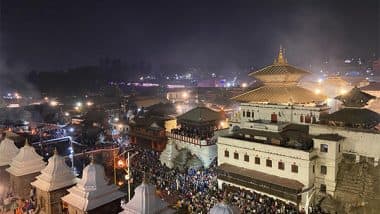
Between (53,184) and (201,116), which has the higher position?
(201,116)

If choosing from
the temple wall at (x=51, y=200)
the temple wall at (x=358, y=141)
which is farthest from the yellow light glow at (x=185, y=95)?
the temple wall at (x=51, y=200)

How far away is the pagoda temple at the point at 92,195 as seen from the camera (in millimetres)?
A: 12898

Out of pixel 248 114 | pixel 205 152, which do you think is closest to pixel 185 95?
pixel 248 114

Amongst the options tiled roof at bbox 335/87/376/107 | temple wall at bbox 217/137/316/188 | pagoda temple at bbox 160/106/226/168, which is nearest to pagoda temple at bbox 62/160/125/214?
temple wall at bbox 217/137/316/188

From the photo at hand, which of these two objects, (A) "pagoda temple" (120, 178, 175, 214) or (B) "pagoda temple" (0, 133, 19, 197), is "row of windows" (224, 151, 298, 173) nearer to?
(A) "pagoda temple" (120, 178, 175, 214)

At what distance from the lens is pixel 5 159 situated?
18.8 metres

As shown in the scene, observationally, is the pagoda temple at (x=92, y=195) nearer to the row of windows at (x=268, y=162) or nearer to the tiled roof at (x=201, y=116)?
the row of windows at (x=268, y=162)

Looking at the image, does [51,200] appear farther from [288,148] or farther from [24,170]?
[288,148]

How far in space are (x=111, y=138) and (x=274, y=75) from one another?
24.1m

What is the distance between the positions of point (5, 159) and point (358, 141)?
24.2 m

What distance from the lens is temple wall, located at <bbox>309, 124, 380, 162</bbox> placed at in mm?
23672

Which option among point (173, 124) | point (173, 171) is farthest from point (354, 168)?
point (173, 124)

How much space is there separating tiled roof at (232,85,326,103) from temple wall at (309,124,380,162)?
6075 mm

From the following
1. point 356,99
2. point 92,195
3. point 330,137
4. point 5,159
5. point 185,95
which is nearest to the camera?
point 92,195
